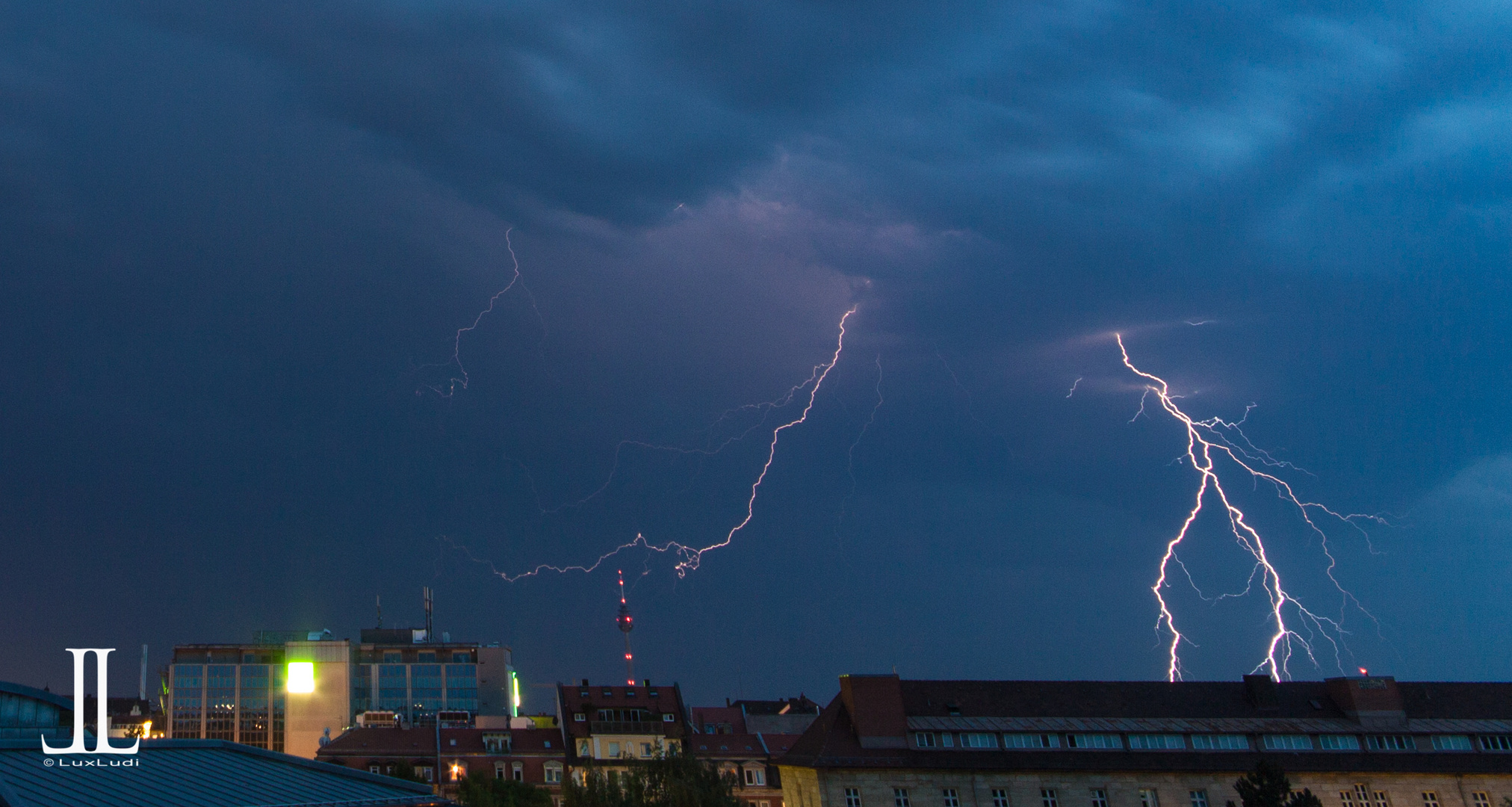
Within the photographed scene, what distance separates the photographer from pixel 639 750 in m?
82.0

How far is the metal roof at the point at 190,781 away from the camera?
29.7 m

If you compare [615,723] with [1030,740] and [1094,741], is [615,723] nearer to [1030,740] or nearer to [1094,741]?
[1030,740]

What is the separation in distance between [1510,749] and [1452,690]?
17.6ft

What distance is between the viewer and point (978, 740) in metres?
62.8

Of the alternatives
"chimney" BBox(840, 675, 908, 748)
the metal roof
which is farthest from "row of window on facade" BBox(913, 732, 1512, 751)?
the metal roof

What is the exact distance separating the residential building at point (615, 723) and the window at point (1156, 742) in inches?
1247

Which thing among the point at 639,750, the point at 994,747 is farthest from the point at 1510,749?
the point at 639,750

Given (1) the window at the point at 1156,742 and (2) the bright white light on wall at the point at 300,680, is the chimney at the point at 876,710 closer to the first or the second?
(1) the window at the point at 1156,742

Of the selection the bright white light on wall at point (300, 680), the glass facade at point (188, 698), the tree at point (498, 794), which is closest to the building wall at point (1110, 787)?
the tree at point (498, 794)

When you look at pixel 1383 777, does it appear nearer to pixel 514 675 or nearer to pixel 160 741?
pixel 160 741

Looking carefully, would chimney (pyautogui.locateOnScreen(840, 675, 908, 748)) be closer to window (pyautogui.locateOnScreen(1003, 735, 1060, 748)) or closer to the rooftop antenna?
window (pyautogui.locateOnScreen(1003, 735, 1060, 748))

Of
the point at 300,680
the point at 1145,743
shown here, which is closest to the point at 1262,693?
the point at 1145,743

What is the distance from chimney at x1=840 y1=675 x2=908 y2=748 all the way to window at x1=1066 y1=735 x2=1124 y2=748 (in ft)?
31.2

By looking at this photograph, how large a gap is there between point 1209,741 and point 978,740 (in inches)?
535
